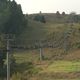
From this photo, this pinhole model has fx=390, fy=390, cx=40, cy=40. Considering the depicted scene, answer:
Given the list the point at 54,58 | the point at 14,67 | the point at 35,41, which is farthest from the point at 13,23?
the point at 14,67

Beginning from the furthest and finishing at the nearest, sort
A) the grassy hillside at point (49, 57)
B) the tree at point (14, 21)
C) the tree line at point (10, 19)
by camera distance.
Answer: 1. the tree at point (14, 21)
2. the tree line at point (10, 19)
3. the grassy hillside at point (49, 57)

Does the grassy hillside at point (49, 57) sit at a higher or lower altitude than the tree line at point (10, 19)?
lower

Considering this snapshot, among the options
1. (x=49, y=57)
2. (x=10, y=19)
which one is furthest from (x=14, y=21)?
(x=49, y=57)

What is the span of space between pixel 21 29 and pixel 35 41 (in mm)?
5218

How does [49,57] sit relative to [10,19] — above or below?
below

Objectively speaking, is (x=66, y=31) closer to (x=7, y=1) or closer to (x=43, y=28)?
(x=43, y=28)

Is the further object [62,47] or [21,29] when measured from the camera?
[21,29]

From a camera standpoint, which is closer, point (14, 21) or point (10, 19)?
point (10, 19)

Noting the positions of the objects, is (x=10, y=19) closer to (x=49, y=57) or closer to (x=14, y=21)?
(x=14, y=21)

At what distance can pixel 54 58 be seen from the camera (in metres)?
48.7

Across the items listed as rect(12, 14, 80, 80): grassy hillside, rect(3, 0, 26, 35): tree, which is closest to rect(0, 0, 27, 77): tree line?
rect(3, 0, 26, 35): tree

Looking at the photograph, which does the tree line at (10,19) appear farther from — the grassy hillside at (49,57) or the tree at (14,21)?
the grassy hillside at (49,57)

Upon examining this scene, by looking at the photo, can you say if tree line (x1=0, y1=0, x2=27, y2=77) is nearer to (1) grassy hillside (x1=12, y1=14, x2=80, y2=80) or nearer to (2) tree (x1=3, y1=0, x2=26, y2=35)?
(2) tree (x1=3, y1=0, x2=26, y2=35)

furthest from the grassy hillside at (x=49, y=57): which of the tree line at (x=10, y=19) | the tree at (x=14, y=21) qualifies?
the tree line at (x=10, y=19)
